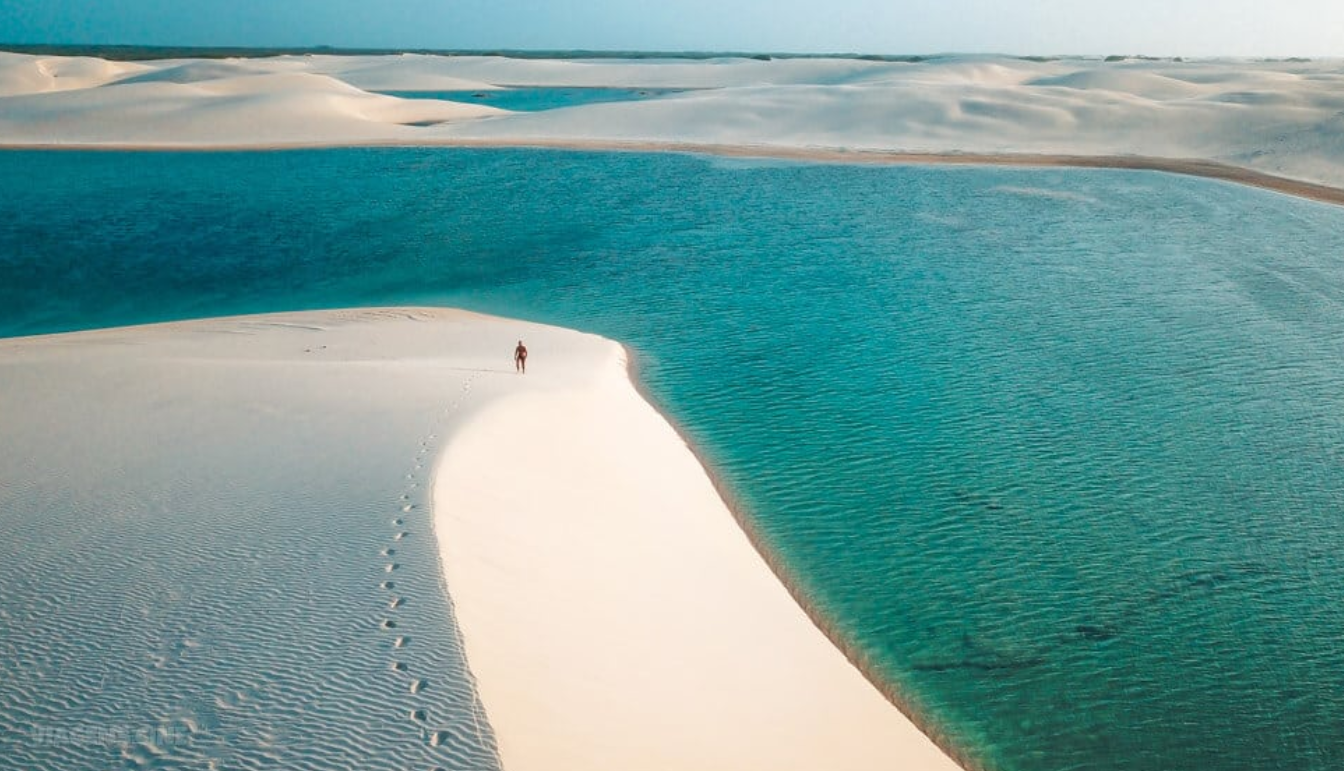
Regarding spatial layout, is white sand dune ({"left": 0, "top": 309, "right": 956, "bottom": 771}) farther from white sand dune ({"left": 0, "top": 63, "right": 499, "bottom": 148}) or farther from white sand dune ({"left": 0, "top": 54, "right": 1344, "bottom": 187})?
white sand dune ({"left": 0, "top": 63, "right": 499, "bottom": 148})

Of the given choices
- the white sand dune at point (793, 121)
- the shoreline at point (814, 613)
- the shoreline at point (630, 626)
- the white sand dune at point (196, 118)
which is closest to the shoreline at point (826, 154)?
the white sand dune at point (793, 121)

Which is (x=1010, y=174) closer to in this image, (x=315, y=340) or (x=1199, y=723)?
(x=315, y=340)

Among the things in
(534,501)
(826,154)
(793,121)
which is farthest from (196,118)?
(534,501)

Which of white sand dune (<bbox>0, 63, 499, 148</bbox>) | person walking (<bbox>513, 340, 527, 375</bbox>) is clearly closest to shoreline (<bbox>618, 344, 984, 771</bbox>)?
person walking (<bbox>513, 340, 527, 375</bbox>)

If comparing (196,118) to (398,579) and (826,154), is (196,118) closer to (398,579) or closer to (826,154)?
(826,154)

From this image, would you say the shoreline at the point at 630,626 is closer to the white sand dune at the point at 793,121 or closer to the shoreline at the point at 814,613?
the shoreline at the point at 814,613
